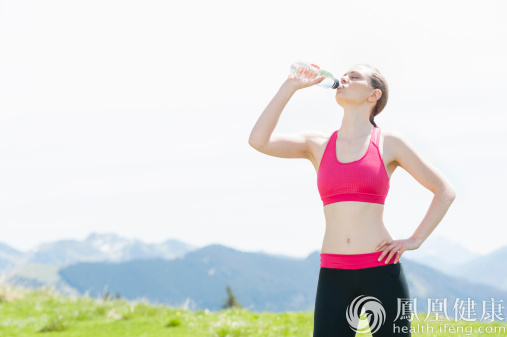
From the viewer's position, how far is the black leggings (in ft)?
14.4

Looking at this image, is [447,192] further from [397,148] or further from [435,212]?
[397,148]

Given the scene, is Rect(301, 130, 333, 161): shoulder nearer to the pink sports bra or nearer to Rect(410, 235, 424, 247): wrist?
the pink sports bra

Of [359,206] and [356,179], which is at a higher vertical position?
[356,179]

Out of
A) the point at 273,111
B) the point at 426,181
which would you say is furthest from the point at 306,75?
the point at 426,181

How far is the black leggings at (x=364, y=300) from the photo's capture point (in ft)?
14.4

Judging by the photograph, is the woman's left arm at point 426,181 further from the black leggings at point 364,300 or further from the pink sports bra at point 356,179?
the black leggings at point 364,300

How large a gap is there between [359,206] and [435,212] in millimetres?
630

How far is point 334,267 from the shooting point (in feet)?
14.6

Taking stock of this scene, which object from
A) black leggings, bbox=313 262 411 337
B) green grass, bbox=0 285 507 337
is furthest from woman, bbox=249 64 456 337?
green grass, bbox=0 285 507 337

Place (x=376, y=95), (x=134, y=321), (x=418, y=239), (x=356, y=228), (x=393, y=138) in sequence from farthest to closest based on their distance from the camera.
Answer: (x=134, y=321) → (x=376, y=95) → (x=393, y=138) → (x=418, y=239) → (x=356, y=228)

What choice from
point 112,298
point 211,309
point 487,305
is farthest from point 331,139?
point 112,298

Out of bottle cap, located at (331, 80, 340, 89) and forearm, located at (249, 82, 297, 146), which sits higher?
bottle cap, located at (331, 80, 340, 89)

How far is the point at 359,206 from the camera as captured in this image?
439cm

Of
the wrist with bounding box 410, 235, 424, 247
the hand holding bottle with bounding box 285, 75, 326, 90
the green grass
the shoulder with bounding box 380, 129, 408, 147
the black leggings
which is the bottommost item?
the green grass
